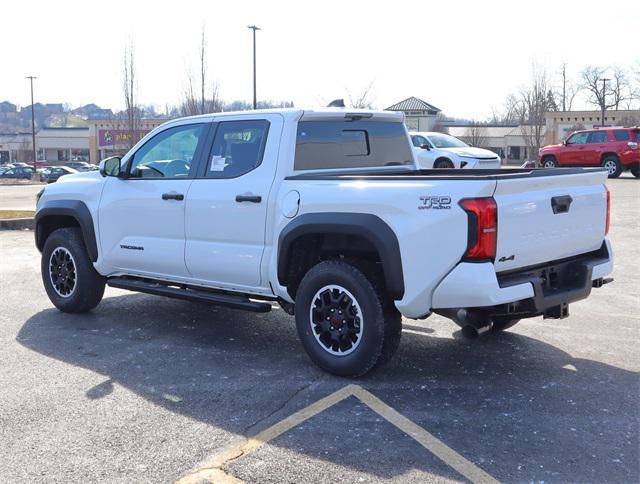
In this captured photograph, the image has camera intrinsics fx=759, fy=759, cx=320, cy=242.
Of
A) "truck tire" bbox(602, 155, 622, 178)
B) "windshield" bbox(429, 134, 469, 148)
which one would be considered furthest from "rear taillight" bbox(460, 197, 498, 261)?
"truck tire" bbox(602, 155, 622, 178)

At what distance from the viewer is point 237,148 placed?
6.18 m

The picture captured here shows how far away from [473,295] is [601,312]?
3.31 metres

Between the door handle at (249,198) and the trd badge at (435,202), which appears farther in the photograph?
the door handle at (249,198)

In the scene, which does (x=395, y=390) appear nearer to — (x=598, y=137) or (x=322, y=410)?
(x=322, y=410)

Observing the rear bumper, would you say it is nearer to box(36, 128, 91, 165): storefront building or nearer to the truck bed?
the truck bed

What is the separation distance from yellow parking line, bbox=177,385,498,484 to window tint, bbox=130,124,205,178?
2.56 metres

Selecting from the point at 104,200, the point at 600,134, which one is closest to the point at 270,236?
the point at 104,200

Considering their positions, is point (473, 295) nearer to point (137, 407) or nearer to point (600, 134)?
point (137, 407)

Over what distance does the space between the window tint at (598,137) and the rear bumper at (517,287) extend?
21961 millimetres

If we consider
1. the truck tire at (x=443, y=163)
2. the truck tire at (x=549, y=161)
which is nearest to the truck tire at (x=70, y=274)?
the truck tire at (x=443, y=163)

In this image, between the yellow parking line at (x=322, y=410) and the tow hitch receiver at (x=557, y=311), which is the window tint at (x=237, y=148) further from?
the tow hitch receiver at (x=557, y=311)

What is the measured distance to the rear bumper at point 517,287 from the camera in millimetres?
4668

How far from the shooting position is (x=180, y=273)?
21.4 ft

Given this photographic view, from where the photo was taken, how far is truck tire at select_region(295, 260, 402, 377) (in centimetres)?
516
